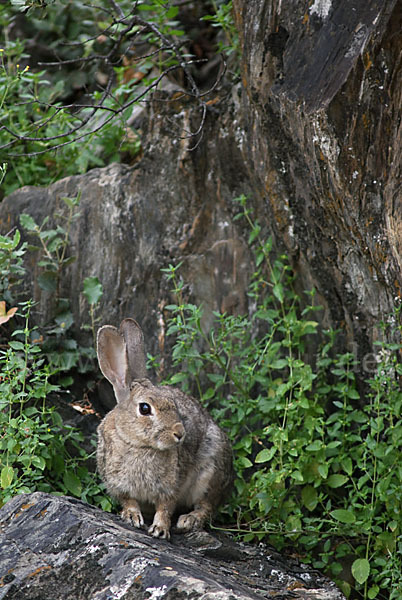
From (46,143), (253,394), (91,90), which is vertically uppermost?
(91,90)

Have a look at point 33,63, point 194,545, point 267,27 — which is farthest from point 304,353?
point 33,63

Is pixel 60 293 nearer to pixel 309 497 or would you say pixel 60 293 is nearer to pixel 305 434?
pixel 305 434

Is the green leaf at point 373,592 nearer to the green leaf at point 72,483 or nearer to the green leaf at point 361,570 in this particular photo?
the green leaf at point 361,570

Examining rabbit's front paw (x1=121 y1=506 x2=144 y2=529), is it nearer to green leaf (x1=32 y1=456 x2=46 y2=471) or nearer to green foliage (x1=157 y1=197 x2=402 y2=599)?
green leaf (x1=32 y1=456 x2=46 y2=471)

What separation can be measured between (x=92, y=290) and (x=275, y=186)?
1.77 metres

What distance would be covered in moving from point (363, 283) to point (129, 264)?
7.58 ft

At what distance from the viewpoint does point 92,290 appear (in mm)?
6531

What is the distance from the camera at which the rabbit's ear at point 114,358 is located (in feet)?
17.0

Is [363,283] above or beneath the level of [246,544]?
above

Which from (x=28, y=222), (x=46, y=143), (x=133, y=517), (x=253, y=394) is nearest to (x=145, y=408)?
(x=133, y=517)

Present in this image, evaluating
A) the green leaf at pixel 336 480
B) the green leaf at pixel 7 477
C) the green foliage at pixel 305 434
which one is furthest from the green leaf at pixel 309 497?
the green leaf at pixel 7 477

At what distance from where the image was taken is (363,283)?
5.28 metres

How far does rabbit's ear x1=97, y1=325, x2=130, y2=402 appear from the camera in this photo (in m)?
5.19

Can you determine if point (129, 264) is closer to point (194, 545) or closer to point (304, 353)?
point (304, 353)
